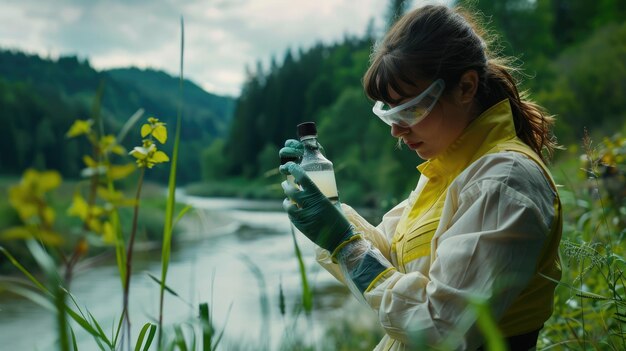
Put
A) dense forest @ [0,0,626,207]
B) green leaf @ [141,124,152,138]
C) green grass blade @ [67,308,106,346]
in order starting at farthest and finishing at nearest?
dense forest @ [0,0,626,207] → green leaf @ [141,124,152,138] → green grass blade @ [67,308,106,346]

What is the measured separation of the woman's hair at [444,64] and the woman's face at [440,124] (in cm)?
3

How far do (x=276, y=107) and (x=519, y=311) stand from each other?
169 ft

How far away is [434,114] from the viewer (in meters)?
1.43

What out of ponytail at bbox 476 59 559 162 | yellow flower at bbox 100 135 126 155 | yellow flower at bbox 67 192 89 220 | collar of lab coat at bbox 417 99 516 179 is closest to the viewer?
yellow flower at bbox 67 192 89 220

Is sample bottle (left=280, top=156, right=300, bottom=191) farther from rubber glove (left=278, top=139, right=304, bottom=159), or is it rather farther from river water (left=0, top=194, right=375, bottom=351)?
river water (left=0, top=194, right=375, bottom=351)

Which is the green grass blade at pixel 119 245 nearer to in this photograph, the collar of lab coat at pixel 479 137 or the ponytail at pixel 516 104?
the collar of lab coat at pixel 479 137

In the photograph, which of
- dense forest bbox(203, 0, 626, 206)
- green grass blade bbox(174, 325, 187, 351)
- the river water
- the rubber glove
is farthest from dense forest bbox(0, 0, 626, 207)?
the river water

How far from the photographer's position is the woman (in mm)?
1123

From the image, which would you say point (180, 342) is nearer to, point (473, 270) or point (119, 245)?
point (119, 245)

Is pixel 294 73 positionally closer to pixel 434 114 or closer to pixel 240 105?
pixel 240 105

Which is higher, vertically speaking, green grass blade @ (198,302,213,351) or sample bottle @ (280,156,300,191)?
sample bottle @ (280,156,300,191)

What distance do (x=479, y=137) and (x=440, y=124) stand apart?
11cm

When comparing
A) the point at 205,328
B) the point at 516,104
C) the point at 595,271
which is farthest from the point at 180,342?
the point at 595,271

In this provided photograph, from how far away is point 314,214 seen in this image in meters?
1.46
